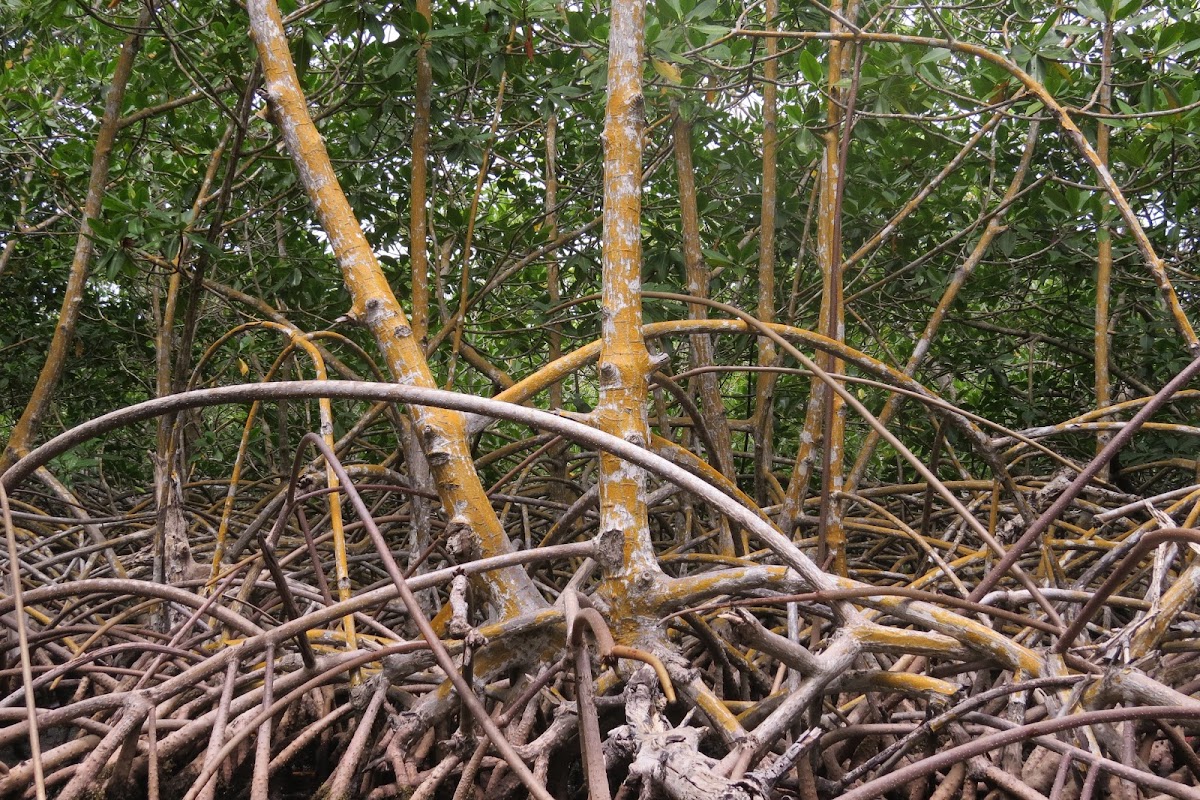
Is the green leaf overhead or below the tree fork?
overhead

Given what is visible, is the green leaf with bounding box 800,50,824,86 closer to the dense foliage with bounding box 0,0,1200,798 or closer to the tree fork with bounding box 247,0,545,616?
the dense foliage with bounding box 0,0,1200,798

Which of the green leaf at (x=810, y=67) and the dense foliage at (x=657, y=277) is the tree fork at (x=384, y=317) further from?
the green leaf at (x=810, y=67)

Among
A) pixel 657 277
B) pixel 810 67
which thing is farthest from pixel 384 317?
pixel 657 277

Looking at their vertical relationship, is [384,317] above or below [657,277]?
Result: below

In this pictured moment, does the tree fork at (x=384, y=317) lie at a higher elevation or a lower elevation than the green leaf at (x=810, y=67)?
lower

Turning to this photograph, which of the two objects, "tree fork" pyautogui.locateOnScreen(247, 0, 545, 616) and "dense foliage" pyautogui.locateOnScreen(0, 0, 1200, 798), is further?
"dense foliage" pyautogui.locateOnScreen(0, 0, 1200, 798)

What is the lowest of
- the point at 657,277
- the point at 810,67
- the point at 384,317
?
the point at 384,317

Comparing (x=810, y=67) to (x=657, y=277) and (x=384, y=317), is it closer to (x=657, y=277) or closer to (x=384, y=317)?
(x=657, y=277)

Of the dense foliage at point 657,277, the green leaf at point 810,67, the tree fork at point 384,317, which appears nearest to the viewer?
the tree fork at point 384,317

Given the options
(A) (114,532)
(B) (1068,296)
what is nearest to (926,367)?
(B) (1068,296)

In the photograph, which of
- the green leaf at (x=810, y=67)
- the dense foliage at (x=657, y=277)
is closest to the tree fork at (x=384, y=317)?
the dense foliage at (x=657, y=277)

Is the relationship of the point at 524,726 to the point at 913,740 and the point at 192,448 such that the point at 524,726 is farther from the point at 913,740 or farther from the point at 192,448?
the point at 192,448

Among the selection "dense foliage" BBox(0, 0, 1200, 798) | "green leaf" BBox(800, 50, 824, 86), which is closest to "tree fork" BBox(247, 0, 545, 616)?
"dense foliage" BBox(0, 0, 1200, 798)

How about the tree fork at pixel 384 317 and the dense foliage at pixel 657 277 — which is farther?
the dense foliage at pixel 657 277
